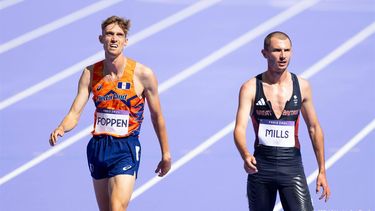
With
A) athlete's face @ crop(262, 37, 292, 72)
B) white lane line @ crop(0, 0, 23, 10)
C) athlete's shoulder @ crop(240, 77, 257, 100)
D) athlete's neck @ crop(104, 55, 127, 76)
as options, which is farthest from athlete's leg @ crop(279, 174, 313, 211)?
white lane line @ crop(0, 0, 23, 10)

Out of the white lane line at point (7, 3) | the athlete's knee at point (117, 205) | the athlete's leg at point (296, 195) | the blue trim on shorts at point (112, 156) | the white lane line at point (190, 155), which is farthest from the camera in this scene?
the white lane line at point (7, 3)

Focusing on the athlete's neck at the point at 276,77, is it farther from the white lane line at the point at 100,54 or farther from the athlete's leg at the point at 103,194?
the white lane line at the point at 100,54

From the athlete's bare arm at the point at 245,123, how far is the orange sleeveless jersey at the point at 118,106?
0.61 m

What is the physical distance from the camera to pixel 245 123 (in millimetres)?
5426

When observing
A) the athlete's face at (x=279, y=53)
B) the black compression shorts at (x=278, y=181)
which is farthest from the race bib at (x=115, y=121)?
the athlete's face at (x=279, y=53)

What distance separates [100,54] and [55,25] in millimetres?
449

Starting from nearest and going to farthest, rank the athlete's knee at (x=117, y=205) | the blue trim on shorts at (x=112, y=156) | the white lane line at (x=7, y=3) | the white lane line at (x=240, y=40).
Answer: the athlete's knee at (x=117, y=205), the blue trim on shorts at (x=112, y=156), the white lane line at (x=240, y=40), the white lane line at (x=7, y=3)

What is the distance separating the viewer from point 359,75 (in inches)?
335

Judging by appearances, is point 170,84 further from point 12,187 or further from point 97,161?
point 97,161

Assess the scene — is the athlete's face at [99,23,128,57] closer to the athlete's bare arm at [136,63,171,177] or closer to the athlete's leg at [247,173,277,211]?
the athlete's bare arm at [136,63,171,177]

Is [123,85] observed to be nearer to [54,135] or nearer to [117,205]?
[54,135]

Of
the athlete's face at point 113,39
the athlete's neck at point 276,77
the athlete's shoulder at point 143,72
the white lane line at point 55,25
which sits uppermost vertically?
the white lane line at point 55,25

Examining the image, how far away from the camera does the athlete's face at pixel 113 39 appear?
5672mm

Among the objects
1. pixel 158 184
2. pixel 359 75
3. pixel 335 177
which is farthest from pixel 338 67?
pixel 158 184
